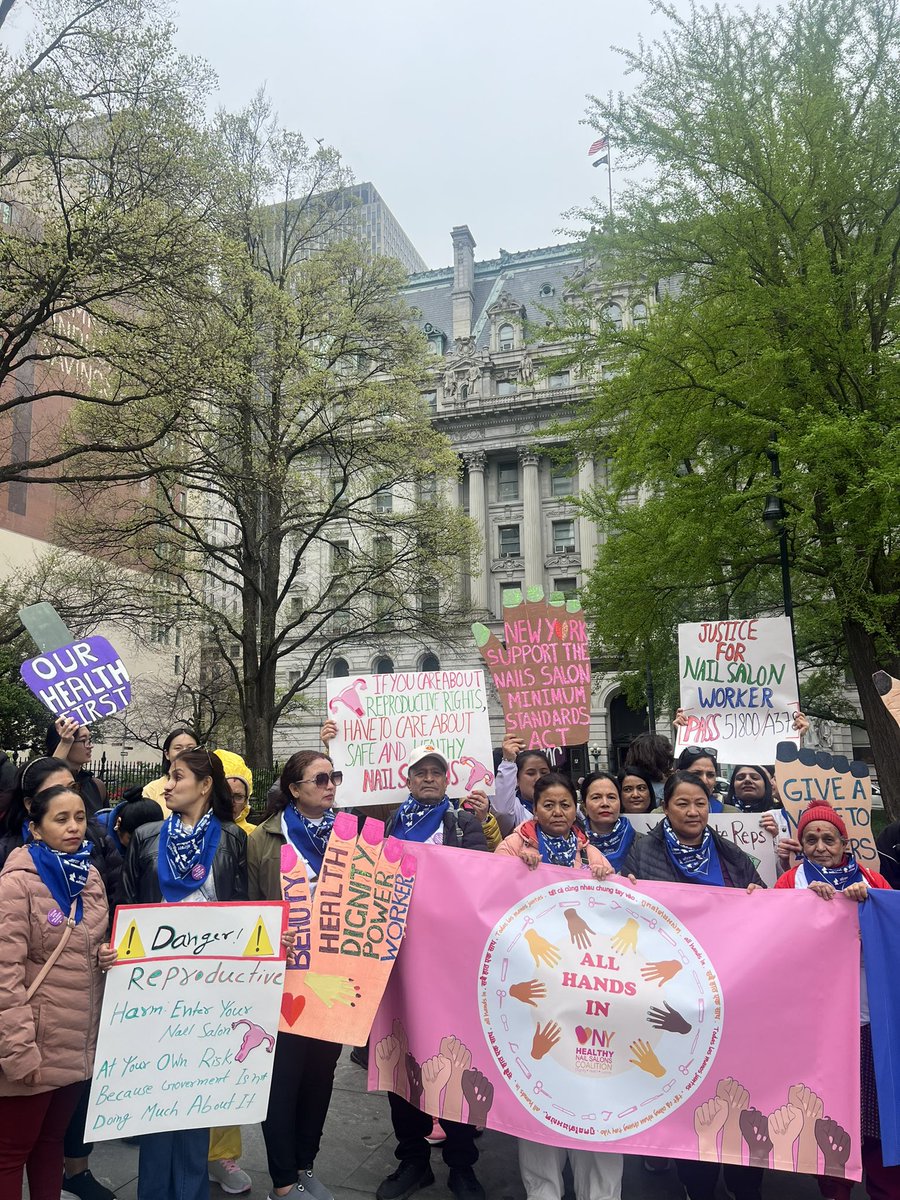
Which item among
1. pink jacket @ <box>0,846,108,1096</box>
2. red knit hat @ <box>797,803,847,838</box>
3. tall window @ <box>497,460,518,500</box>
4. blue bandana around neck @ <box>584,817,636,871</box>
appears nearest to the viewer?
pink jacket @ <box>0,846,108,1096</box>

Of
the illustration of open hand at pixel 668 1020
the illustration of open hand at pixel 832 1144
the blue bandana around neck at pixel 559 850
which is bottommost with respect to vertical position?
the illustration of open hand at pixel 832 1144

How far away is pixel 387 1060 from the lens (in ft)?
13.8

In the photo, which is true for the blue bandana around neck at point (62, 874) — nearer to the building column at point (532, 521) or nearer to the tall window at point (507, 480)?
the building column at point (532, 521)

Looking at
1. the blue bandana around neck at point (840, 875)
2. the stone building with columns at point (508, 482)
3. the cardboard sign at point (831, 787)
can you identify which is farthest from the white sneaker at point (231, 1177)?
the stone building with columns at point (508, 482)

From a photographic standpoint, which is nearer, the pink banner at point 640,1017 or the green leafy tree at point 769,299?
the pink banner at point 640,1017

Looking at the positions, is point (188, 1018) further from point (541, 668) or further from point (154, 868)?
point (541, 668)

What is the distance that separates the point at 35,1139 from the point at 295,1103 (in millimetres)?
1078

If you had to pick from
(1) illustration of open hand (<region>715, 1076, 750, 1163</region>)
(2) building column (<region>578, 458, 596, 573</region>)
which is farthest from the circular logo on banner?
(2) building column (<region>578, 458, 596, 573</region>)

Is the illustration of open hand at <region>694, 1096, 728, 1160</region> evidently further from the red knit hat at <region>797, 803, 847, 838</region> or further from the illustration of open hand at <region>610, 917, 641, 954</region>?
the red knit hat at <region>797, 803, 847, 838</region>

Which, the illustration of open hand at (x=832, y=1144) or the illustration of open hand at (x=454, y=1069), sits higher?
the illustration of open hand at (x=454, y=1069)

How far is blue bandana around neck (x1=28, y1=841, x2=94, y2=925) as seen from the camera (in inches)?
130

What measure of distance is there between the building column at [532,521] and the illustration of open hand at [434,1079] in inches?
1772

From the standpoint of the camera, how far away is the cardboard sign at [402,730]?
5555mm

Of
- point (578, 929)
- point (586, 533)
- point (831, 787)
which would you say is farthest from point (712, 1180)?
point (586, 533)
